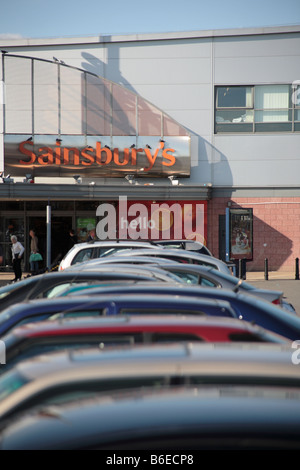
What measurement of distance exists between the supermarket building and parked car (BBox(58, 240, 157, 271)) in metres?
11.9

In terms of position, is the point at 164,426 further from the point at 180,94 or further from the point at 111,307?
the point at 180,94

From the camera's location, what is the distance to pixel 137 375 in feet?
7.87

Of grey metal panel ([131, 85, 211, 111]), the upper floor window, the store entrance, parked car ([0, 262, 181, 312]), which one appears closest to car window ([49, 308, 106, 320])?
parked car ([0, 262, 181, 312])

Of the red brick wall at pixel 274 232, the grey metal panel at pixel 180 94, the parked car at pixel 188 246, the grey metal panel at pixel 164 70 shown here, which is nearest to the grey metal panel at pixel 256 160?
the red brick wall at pixel 274 232

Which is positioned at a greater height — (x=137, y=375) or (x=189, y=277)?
(x=137, y=375)

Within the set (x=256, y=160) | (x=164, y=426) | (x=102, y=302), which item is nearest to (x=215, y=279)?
(x=102, y=302)

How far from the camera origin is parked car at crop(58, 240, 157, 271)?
34.9 ft

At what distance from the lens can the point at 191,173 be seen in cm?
2453

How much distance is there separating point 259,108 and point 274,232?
204 inches

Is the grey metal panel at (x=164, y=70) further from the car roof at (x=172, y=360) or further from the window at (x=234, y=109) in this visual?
the car roof at (x=172, y=360)

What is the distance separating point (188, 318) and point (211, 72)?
72.7 ft

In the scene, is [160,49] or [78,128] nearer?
[78,128]

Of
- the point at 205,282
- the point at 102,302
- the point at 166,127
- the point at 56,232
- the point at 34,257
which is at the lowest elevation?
the point at 34,257

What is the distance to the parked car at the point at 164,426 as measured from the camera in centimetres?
191
